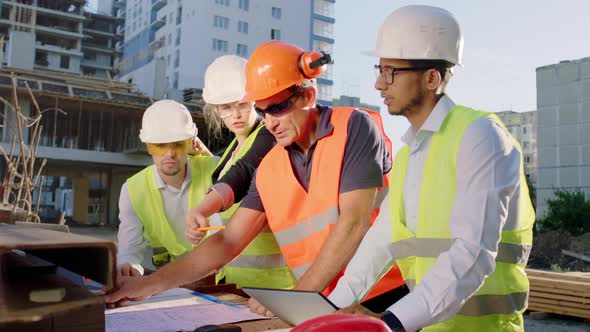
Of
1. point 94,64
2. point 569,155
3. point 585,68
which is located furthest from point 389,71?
point 94,64

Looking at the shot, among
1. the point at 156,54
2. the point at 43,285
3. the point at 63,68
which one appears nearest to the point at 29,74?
the point at 156,54

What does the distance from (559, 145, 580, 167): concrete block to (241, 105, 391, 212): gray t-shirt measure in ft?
131

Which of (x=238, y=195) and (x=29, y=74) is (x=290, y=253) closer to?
(x=238, y=195)

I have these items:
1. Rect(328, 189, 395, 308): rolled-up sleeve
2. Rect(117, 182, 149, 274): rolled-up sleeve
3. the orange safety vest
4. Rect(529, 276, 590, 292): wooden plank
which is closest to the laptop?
Rect(328, 189, 395, 308): rolled-up sleeve

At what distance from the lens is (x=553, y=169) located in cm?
3956

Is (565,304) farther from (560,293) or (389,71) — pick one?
(389,71)

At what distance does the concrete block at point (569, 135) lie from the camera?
38500 millimetres

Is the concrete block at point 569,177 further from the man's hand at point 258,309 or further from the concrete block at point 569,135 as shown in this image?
the man's hand at point 258,309

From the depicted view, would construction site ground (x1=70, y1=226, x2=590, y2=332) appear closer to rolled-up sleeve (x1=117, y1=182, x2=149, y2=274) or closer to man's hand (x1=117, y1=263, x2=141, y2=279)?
rolled-up sleeve (x1=117, y1=182, x2=149, y2=274)

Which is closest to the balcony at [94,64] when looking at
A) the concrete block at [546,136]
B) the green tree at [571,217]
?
the concrete block at [546,136]

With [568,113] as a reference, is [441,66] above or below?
below

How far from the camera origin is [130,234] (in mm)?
3201

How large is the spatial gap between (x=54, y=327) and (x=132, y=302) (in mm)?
1337

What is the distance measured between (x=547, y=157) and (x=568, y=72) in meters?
5.78
